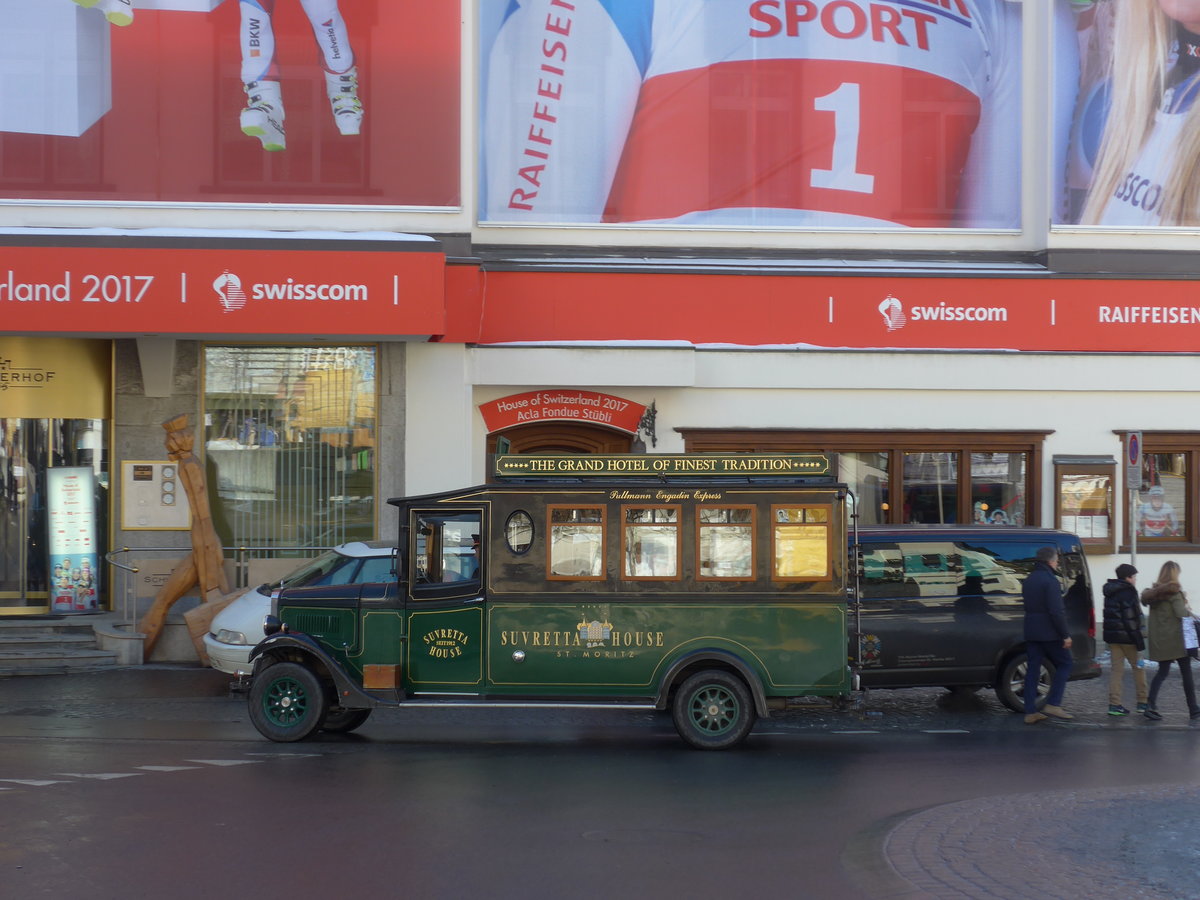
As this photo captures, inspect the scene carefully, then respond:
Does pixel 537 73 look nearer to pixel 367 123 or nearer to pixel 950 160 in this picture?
pixel 367 123

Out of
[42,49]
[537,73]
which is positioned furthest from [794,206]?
[42,49]

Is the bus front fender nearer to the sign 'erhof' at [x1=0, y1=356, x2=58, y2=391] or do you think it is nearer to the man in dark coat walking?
the man in dark coat walking

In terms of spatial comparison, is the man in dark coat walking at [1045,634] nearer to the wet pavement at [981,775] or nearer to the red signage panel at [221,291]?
the wet pavement at [981,775]

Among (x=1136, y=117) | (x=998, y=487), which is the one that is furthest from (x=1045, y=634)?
(x=1136, y=117)

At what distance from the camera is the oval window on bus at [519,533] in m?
11.5

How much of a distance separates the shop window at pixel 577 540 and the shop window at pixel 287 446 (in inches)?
276

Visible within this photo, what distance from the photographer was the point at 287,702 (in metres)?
11.8

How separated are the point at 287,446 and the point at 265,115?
4504 millimetres

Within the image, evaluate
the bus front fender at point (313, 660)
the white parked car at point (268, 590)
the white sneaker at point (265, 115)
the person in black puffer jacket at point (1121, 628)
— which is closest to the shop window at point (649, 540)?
the white parked car at point (268, 590)

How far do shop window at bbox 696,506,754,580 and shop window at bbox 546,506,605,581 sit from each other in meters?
0.90

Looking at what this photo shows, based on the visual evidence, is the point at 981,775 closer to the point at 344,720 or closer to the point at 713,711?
the point at 713,711

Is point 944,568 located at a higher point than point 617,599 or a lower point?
higher

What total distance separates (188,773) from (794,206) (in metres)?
12.3

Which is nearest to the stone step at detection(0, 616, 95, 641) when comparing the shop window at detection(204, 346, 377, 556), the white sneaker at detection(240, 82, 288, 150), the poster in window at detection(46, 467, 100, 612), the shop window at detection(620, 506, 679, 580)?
the poster in window at detection(46, 467, 100, 612)
